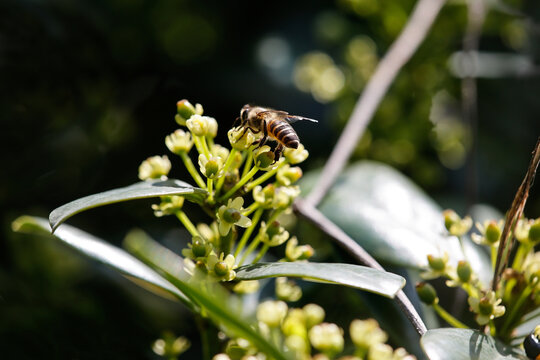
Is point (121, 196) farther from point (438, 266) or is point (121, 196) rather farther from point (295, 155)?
point (438, 266)

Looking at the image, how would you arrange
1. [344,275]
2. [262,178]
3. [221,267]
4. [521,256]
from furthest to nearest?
[521,256], [262,178], [221,267], [344,275]

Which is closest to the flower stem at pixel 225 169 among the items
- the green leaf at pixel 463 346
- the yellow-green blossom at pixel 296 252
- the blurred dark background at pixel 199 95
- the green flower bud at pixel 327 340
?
the yellow-green blossom at pixel 296 252

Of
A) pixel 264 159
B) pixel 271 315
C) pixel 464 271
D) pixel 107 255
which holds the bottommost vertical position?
pixel 107 255

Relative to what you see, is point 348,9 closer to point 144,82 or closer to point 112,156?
point 144,82

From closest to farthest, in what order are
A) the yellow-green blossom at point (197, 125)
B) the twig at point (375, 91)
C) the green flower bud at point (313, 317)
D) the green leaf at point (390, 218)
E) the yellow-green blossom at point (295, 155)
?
1. the green flower bud at point (313, 317)
2. the yellow-green blossom at point (197, 125)
3. the yellow-green blossom at point (295, 155)
4. the green leaf at point (390, 218)
5. the twig at point (375, 91)

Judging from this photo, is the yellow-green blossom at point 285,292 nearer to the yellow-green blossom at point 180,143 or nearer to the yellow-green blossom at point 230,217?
the yellow-green blossom at point 230,217

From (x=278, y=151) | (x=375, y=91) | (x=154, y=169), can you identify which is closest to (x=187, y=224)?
(x=154, y=169)

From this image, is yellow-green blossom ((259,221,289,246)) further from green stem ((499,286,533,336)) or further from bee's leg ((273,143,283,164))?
green stem ((499,286,533,336))
